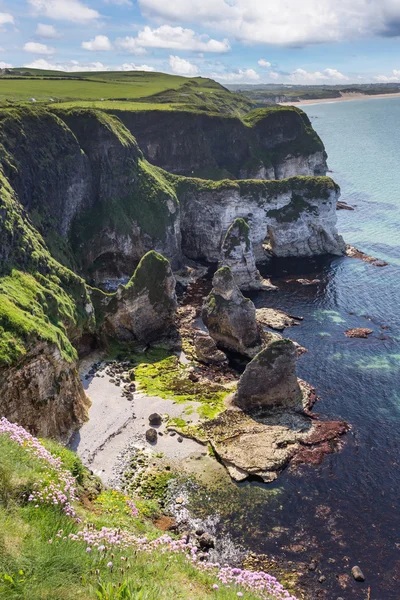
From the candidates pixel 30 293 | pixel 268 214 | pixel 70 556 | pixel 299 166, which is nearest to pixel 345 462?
pixel 70 556

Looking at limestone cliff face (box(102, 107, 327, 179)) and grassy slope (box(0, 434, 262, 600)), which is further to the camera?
limestone cliff face (box(102, 107, 327, 179))

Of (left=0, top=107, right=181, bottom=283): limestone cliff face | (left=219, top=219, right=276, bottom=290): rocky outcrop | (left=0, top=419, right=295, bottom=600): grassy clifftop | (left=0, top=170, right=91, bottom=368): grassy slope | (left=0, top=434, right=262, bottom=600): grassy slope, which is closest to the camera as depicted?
(left=0, top=434, right=262, bottom=600): grassy slope

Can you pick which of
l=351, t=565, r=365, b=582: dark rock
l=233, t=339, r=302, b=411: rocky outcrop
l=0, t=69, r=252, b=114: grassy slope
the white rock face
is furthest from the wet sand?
the white rock face

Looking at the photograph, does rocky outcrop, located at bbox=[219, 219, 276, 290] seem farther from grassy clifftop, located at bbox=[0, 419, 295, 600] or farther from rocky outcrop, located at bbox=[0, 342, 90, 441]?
grassy clifftop, located at bbox=[0, 419, 295, 600]

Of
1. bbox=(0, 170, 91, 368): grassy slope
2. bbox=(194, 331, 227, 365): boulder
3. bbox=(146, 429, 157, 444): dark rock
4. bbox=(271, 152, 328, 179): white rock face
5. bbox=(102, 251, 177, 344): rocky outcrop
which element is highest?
bbox=(271, 152, 328, 179): white rock face

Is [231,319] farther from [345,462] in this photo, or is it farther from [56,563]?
[56,563]

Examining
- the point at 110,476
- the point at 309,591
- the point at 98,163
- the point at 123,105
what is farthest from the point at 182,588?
the point at 123,105
